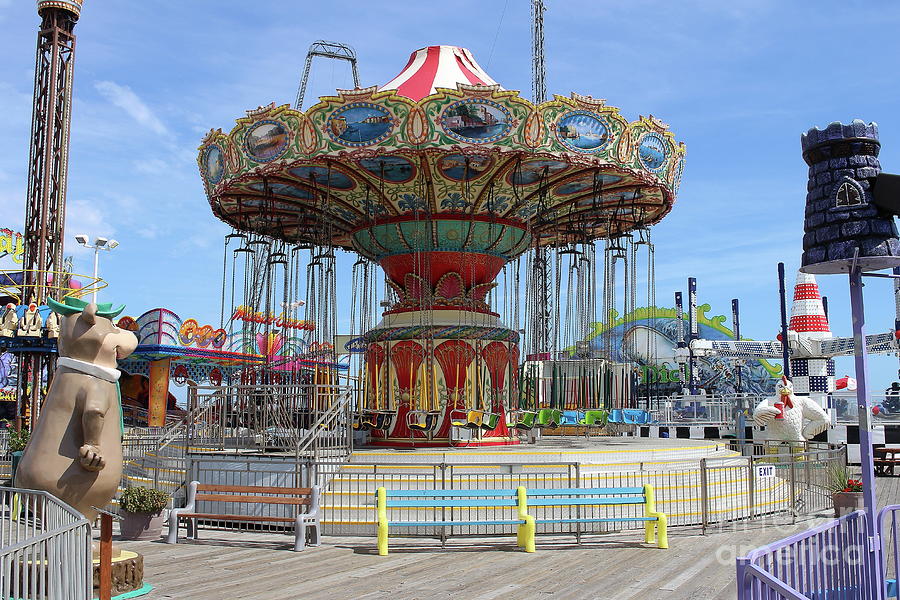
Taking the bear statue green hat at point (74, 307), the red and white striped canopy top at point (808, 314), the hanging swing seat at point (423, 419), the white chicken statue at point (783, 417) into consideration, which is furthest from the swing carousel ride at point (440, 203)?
the red and white striped canopy top at point (808, 314)

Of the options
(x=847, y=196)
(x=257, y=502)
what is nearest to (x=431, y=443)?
(x=257, y=502)

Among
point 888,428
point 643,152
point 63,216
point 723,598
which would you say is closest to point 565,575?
point 723,598

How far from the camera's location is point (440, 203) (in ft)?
59.6

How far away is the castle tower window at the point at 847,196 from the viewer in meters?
6.71

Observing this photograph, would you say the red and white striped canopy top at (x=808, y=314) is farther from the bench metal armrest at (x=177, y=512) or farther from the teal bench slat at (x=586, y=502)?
the bench metal armrest at (x=177, y=512)

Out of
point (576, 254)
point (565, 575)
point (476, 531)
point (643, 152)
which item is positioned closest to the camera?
point (565, 575)

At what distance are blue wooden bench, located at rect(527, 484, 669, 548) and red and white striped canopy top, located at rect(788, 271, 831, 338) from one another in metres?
37.6

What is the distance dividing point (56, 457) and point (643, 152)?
12.2 meters

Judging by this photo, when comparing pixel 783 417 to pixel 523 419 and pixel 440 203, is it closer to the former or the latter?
pixel 523 419

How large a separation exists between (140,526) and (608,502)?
605 centimetres

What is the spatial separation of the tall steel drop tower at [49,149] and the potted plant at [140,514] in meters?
23.5

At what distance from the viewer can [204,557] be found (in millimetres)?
9664

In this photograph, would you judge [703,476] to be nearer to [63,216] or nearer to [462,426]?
[462,426]

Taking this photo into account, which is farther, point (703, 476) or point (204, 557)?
point (703, 476)
